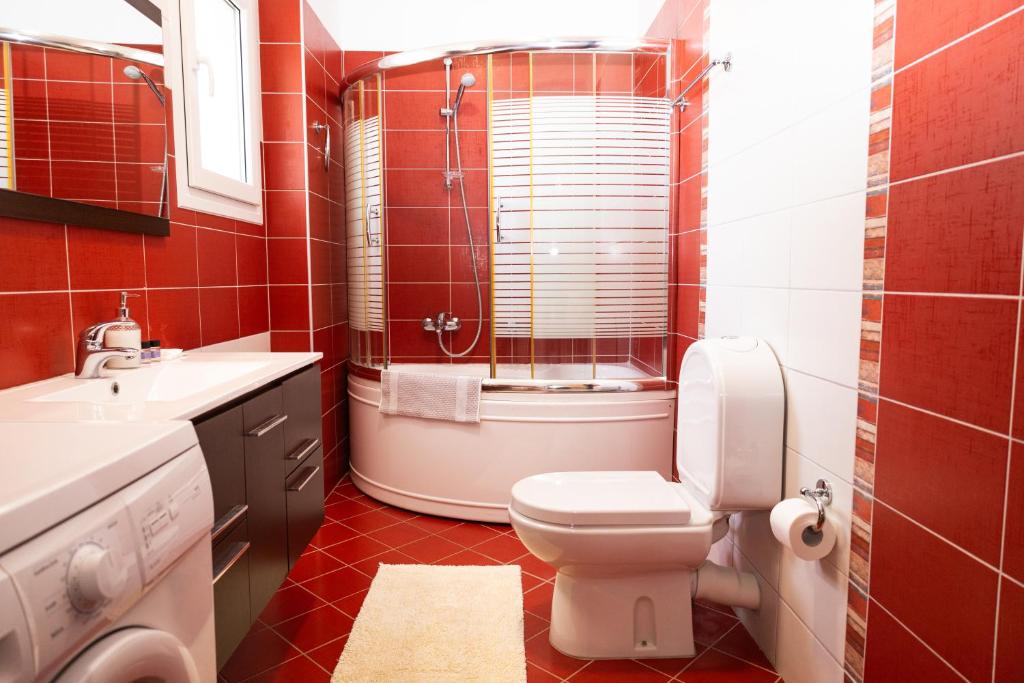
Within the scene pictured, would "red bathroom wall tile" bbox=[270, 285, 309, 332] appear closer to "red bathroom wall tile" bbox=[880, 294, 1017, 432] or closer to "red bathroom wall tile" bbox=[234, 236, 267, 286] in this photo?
"red bathroom wall tile" bbox=[234, 236, 267, 286]

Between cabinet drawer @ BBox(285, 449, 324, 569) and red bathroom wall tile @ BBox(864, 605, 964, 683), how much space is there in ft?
4.63

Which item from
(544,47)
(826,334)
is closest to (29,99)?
(544,47)

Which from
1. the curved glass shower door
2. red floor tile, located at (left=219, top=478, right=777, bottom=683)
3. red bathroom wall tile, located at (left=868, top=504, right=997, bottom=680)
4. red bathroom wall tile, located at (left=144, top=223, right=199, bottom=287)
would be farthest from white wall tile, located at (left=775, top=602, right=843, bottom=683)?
red bathroom wall tile, located at (left=144, top=223, right=199, bottom=287)

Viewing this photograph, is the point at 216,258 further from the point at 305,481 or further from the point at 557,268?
the point at 557,268

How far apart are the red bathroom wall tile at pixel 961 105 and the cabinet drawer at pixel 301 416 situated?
1.52m

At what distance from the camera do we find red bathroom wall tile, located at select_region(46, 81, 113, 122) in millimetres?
1581

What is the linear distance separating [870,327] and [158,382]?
5.68ft

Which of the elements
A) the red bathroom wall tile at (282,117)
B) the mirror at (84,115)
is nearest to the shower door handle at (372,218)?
the red bathroom wall tile at (282,117)

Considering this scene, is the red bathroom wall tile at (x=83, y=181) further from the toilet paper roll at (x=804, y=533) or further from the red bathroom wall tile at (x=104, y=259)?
the toilet paper roll at (x=804, y=533)

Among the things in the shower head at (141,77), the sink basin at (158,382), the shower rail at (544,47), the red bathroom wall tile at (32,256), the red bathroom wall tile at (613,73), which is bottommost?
the sink basin at (158,382)

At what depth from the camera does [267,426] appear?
1604mm

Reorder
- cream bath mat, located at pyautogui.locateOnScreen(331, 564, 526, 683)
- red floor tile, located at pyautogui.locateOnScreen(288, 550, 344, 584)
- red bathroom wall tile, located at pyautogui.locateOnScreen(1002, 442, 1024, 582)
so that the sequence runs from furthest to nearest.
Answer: red floor tile, located at pyautogui.locateOnScreen(288, 550, 344, 584), cream bath mat, located at pyautogui.locateOnScreen(331, 564, 526, 683), red bathroom wall tile, located at pyautogui.locateOnScreen(1002, 442, 1024, 582)

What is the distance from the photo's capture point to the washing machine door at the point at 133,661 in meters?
0.69

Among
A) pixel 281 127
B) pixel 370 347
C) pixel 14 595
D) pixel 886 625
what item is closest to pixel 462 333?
pixel 370 347
